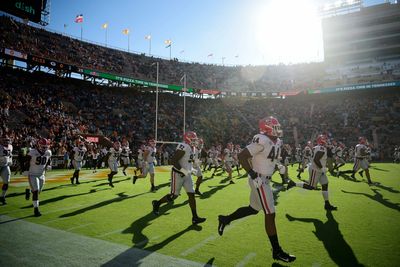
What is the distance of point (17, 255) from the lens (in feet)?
14.4

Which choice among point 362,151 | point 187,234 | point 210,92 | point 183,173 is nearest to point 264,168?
point 187,234

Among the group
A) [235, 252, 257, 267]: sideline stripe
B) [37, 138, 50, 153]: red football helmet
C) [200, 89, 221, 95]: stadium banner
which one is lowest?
[235, 252, 257, 267]: sideline stripe

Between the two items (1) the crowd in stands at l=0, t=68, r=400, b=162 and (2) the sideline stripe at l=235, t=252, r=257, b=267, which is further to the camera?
(1) the crowd in stands at l=0, t=68, r=400, b=162

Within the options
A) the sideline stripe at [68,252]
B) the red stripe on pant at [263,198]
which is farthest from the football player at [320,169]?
the sideline stripe at [68,252]

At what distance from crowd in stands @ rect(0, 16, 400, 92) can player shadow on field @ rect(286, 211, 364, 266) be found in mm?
33880

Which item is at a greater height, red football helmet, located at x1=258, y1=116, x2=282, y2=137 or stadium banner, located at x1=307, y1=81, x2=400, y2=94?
stadium banner, located at x1=307, y1=81, x2=400, y2=94

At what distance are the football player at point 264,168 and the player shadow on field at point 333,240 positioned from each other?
105 centimetres

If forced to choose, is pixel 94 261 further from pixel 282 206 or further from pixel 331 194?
pixel 331 194

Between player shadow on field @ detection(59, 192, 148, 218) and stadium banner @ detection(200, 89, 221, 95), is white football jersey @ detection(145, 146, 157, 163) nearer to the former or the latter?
player shadow on field @ detection(59, 192, 148, 218)

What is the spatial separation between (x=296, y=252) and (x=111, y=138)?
26884 millimetres

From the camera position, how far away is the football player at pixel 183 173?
254 inches

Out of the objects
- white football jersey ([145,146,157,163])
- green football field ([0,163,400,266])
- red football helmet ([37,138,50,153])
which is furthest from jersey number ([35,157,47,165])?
white football jersey ([145,146,157,163])

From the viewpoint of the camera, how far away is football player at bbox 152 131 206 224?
6.46 m

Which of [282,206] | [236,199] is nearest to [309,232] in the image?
[282,206]
